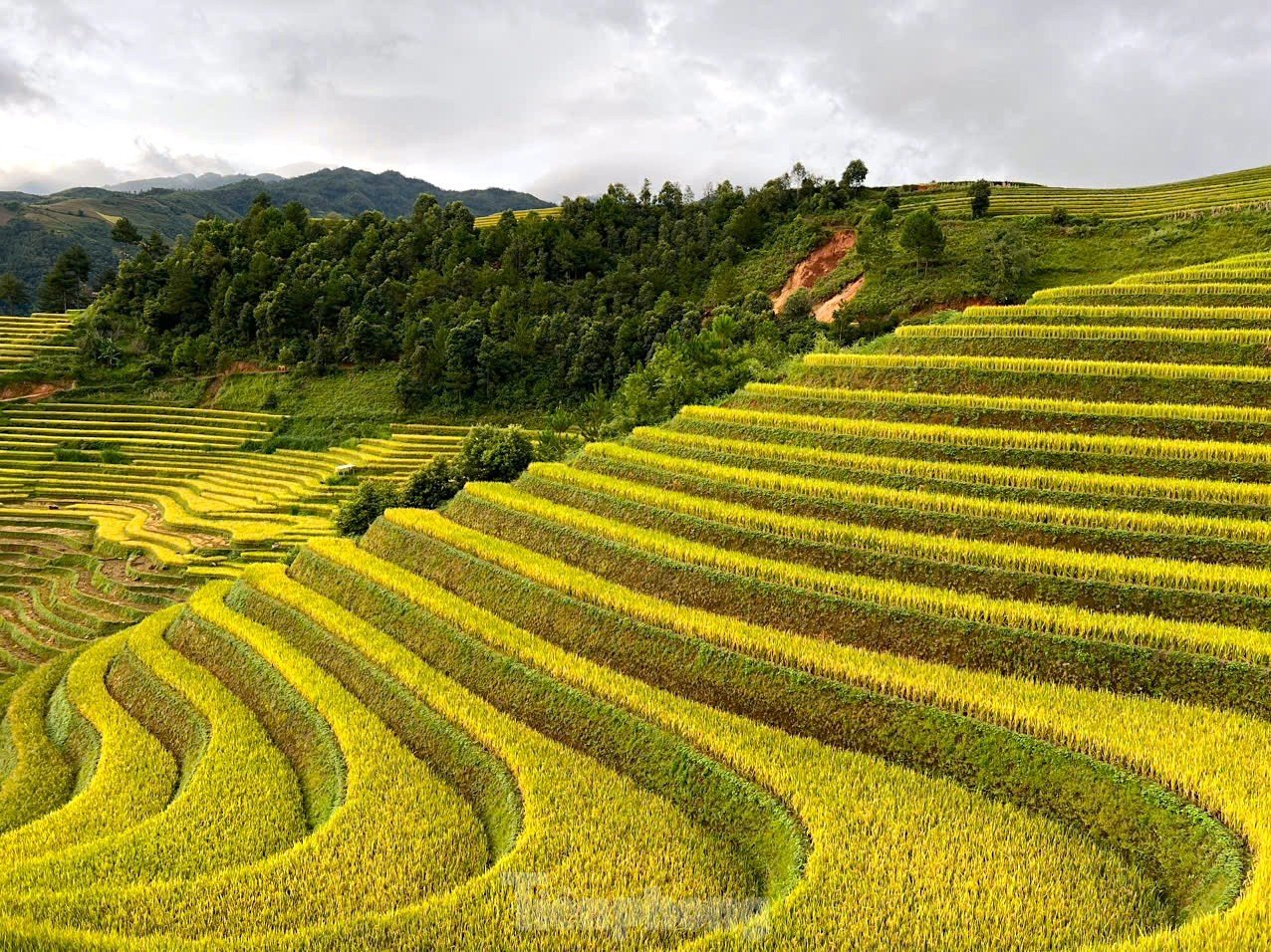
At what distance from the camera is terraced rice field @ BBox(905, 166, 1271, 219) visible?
41.6 metres

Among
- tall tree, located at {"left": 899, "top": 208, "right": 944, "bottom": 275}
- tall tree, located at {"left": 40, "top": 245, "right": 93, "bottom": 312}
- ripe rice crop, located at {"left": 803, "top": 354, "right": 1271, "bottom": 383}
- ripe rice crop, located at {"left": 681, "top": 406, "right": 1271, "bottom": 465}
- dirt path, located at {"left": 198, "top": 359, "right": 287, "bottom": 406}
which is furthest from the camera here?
tall tree, located at {"left": 40, "top": 245, "right": 93, "bottom": 312}

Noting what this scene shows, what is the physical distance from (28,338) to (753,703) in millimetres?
64444

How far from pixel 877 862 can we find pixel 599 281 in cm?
5086

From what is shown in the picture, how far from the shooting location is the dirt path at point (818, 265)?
47781 millimetres

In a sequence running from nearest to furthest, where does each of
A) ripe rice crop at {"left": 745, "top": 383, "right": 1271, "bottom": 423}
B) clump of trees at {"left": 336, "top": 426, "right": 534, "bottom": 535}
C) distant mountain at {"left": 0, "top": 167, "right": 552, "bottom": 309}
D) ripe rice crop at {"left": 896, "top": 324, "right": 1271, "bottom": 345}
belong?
ripe rice crop at {"left": 745, "top": 383, "right": 1271, "bottom": 423}
ripe rice crop at {"left": 896, "top": 324, "right": 1271, "bottom": 345}
clump of trees at {"left": 336, "top": 426, "right": 534, "bottom": 535}
distant mountain at {"left": 0, "top": 167, "right": 552, "bottom": 309}

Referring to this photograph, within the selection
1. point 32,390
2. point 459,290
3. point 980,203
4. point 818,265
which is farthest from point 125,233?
point 980,203

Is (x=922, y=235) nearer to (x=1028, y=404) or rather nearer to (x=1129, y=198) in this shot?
(x=1129, y=198)

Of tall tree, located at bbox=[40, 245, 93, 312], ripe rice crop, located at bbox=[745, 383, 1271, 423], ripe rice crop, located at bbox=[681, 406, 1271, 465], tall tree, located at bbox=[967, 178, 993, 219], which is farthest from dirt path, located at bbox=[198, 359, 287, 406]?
tall tree, located at bbox=[967, 178, 993, 219]

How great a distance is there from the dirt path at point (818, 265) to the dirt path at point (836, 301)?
3714 millimetres

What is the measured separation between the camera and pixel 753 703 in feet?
34.0

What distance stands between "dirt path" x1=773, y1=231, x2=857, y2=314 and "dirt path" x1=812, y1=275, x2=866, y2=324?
3714 mm

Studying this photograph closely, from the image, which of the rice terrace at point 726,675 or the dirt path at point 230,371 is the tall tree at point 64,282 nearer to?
the dirt path at point 230,371

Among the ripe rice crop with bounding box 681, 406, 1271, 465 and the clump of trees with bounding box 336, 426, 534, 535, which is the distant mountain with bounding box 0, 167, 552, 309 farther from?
the ripe rice crop with bounding box 681, 406, 1271, 465

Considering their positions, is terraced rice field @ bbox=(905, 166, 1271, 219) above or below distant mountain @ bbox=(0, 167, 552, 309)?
below
